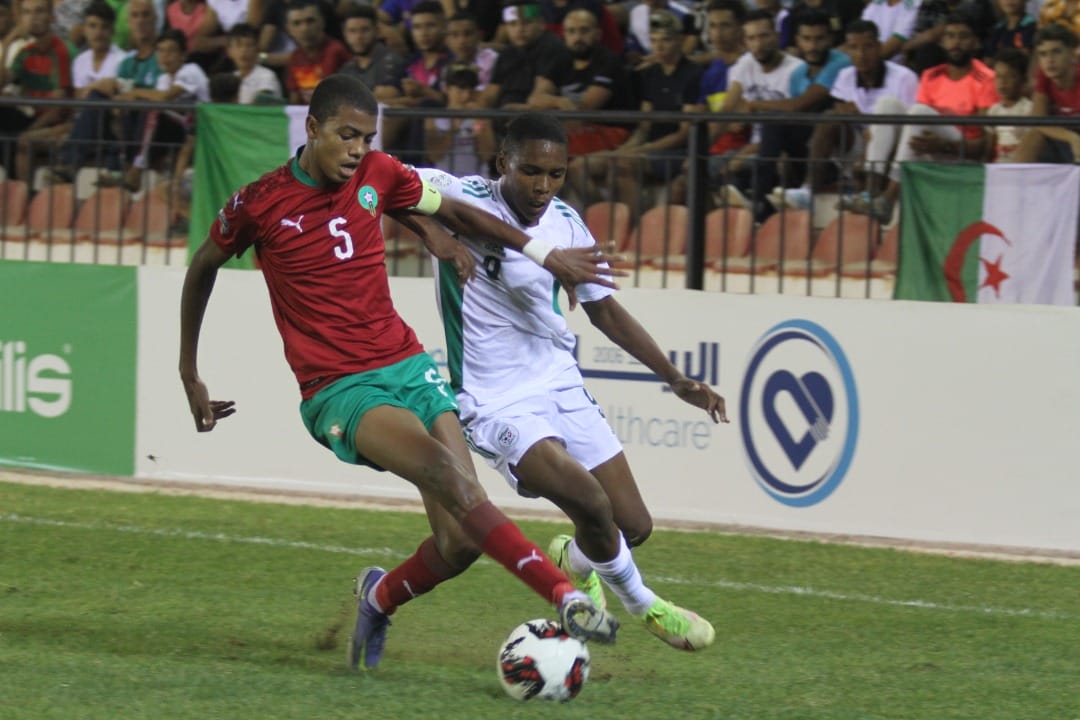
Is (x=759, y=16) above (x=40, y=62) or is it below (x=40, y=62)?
above

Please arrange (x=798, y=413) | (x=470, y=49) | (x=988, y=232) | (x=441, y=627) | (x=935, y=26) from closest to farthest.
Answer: (x=441, y=627)
(x=988, y=232)
(x=798, y=413)
(x=935, y=26)
(x=470, y=49)

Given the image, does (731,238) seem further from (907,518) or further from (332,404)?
(332,404)

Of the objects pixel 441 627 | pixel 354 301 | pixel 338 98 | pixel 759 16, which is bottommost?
pixel 441 627

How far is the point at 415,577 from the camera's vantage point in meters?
6.54

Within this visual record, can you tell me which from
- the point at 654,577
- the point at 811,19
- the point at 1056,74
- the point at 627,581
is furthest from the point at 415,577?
the point at 811,19

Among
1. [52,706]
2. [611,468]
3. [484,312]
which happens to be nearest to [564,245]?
[484,312]

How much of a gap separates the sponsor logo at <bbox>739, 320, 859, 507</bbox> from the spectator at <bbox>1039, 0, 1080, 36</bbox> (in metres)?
3.05

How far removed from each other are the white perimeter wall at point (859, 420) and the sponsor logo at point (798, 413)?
0.04 ft

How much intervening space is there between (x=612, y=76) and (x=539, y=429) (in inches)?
247

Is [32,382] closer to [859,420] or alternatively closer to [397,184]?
[859,420]

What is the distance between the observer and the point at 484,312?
23.2ft

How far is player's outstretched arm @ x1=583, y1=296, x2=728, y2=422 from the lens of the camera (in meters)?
6.99

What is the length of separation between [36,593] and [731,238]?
4.82 metres

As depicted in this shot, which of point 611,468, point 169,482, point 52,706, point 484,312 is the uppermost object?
point 484,312
